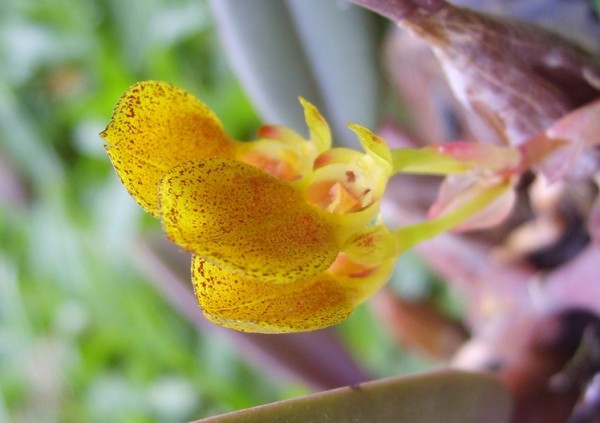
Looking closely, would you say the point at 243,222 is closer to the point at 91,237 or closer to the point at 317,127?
the point at 317,127

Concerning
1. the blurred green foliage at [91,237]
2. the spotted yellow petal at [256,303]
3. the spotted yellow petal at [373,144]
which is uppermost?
the spotted yellow petal at [373,144]

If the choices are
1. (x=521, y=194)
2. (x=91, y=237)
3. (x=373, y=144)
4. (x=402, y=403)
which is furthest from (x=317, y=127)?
(x=91, y=237)

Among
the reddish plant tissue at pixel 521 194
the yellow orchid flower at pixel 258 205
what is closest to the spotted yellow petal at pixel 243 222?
the yellow orchid flower at pixel 258 205

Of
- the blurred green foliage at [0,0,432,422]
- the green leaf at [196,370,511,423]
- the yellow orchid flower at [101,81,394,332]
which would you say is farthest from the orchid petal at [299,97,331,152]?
the blurred green foliage at [0,0,432,422]

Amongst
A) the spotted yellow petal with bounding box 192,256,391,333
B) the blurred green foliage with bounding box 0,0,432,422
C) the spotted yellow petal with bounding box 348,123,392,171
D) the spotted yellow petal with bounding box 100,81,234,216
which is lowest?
the blurred green foliage with bounding box 0,0,432,422

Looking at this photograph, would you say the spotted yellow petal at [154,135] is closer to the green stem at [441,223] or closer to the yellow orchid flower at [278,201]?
the yellow orchid flower at [278,201]

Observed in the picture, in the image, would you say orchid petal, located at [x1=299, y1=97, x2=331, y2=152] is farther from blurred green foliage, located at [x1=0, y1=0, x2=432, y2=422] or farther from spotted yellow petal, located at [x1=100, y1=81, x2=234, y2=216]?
blurred green foliage, located at [x1=0, y1=0, x2=432, y2=422]
